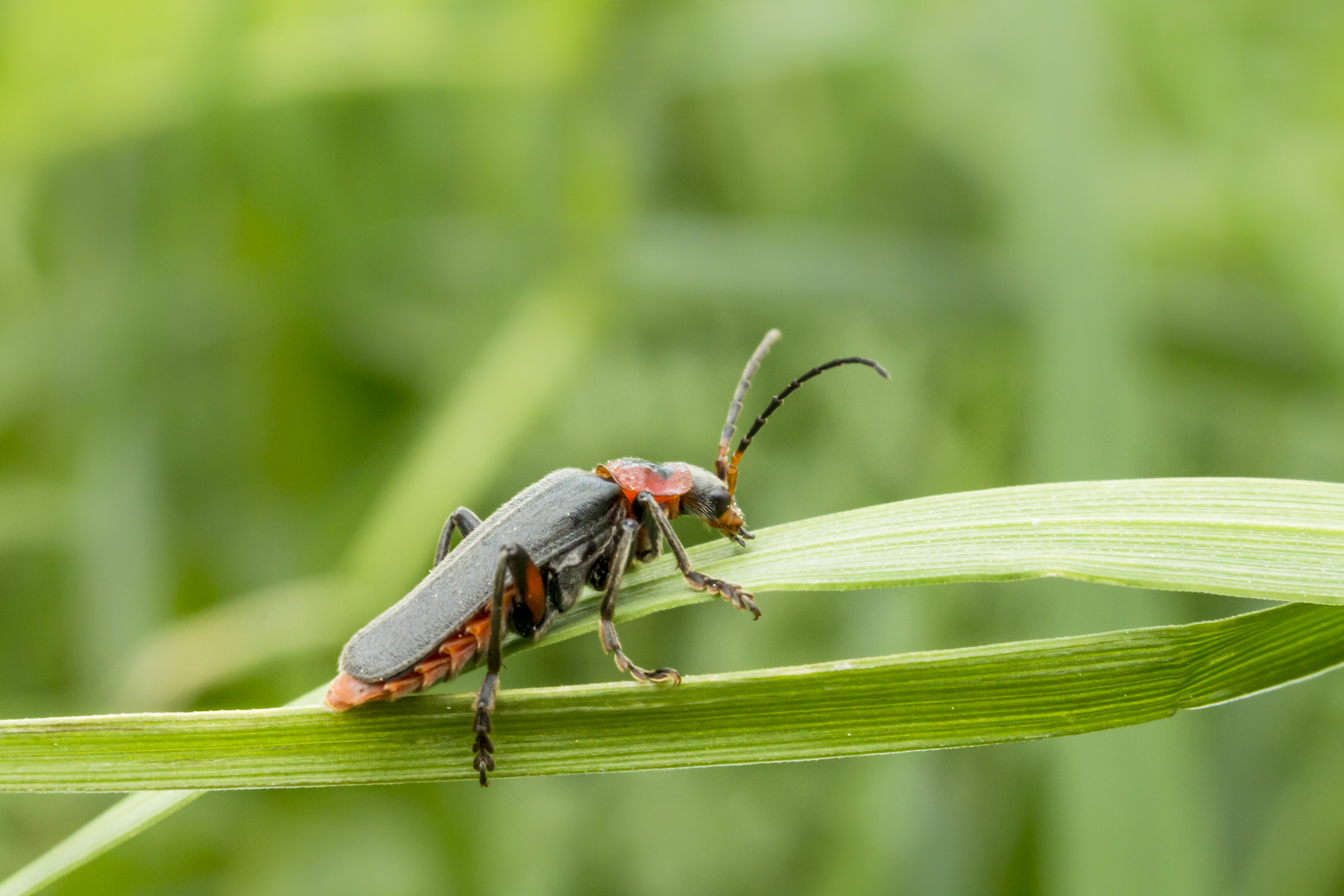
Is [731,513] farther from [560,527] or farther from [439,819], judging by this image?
[439,819]

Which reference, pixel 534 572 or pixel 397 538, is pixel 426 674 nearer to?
pixel 534 572

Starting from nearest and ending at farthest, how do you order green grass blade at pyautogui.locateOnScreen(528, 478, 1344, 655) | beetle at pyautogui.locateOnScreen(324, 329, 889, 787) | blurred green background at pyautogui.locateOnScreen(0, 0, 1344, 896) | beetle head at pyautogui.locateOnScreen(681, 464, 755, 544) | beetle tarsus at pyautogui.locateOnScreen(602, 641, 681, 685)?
green grass blade at pyautogui.locateOnScreen(528, 478, 1344, 655) → beetle tarsus at pyautogui.locateOnScreen(602, 641, 681, 685) → beetle at pyautogui.locateOnScreen(324, 329, 889, 787) → beetle head at pyautogui.locateOnScreen(681, 464, 755, 544) → blurred green background at pyautogui.locateOnScreen(0, 0, 1344, 896)

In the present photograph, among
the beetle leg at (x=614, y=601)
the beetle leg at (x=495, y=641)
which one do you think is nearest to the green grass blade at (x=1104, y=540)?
the beetle leg at (x=614, y=601)

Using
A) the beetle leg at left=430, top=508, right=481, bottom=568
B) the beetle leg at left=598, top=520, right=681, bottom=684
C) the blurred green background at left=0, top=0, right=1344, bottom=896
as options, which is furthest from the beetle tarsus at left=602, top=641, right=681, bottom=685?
the blurred green background at left=0, top=0, right=1344, bottom=896

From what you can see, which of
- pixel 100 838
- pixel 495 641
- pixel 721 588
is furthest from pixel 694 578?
pixel 100 838

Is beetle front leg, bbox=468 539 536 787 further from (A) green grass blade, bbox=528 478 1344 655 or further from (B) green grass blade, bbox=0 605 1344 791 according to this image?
(A) green grass blade, bbox=528 478 1344 655

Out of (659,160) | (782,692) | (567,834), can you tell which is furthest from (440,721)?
(659,160)
